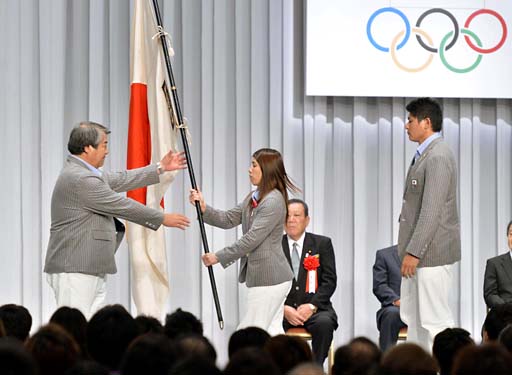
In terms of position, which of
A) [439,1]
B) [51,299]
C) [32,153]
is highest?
[439,1]

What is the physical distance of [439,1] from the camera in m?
7.00

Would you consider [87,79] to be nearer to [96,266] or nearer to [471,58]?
[96,266]

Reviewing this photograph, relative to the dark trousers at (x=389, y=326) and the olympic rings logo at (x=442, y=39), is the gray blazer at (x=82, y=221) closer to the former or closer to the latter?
the dark trousers at (x=389, y=326)

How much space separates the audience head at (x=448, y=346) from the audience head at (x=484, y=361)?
3.00 feet

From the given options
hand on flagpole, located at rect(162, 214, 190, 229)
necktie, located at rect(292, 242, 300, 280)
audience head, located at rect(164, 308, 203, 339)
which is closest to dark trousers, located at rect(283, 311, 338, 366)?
necktie, located at rect(292, 242, 300, 280)

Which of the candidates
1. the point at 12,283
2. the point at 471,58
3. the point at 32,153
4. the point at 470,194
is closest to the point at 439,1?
the point at 471,58

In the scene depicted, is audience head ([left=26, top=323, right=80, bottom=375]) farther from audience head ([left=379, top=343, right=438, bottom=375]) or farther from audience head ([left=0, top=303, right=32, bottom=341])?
audience head ([left=0, top=303, right=32, bottom=341])

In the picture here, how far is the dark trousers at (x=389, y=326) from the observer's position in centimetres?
620

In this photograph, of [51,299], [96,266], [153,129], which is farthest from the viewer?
[51,299]

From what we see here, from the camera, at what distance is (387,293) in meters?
6.43

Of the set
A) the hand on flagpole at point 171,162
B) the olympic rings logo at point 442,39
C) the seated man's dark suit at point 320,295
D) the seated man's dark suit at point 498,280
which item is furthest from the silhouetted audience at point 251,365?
the olympic rings logo at point 442,39

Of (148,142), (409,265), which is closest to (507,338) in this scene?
(409,265)

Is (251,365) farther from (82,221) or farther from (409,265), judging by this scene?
(82,221)

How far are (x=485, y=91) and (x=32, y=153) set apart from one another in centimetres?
335
